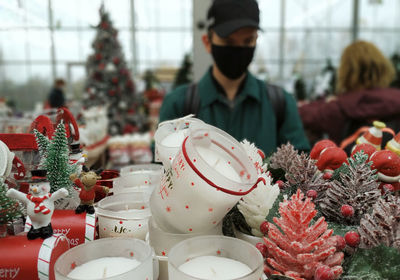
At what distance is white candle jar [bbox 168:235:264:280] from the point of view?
56 centimetres

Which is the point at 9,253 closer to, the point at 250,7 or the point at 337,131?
the point at 250,7

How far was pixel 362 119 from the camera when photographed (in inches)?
95.3

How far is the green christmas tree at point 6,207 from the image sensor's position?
65 centimetres

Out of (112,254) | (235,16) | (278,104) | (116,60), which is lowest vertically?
(112,254)

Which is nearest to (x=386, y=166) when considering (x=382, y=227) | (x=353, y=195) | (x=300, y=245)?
(x=353, y=195)

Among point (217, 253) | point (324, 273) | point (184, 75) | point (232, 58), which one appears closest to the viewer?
point (324, 273)

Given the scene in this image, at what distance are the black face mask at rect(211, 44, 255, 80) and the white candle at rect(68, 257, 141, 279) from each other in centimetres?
136

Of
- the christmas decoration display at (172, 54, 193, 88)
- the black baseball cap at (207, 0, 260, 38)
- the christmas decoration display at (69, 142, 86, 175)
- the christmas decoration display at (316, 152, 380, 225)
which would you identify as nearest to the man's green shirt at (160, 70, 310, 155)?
the black baseball cap at (207, 0, 260, 38)

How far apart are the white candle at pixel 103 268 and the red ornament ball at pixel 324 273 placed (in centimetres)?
29

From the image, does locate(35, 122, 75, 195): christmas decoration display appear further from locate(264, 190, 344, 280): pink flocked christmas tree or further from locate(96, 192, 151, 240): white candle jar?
locate(264, 190, 344, 280): pink flocked christmas tree

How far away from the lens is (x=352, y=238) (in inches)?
22.9

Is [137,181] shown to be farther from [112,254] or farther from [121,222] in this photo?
[112,254]

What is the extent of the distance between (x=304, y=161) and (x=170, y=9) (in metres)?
11.2

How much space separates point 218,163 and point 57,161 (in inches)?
14.2
